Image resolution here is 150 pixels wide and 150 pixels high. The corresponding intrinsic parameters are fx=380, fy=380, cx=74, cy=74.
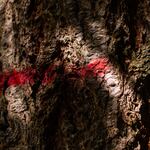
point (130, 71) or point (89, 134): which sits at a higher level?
point (130, 71)

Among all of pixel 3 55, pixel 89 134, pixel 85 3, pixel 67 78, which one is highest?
pixel 85 3

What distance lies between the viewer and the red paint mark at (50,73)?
1862mm

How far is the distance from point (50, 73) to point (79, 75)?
147mm

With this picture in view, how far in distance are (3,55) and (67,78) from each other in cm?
36

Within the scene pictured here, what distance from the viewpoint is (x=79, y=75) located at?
1.87m

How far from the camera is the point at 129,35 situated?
1892mm

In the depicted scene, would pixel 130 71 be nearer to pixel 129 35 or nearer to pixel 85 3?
pixel 129 35

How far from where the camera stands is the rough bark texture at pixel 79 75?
185 centimetres

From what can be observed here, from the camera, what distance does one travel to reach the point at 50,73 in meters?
1.89

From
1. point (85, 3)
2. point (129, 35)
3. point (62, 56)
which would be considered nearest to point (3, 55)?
point (62, 56)

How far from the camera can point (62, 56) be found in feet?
6.22

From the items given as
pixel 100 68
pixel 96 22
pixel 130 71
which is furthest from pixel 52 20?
pixel 130 71

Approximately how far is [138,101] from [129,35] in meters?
0.33

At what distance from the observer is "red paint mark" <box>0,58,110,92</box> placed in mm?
1862
